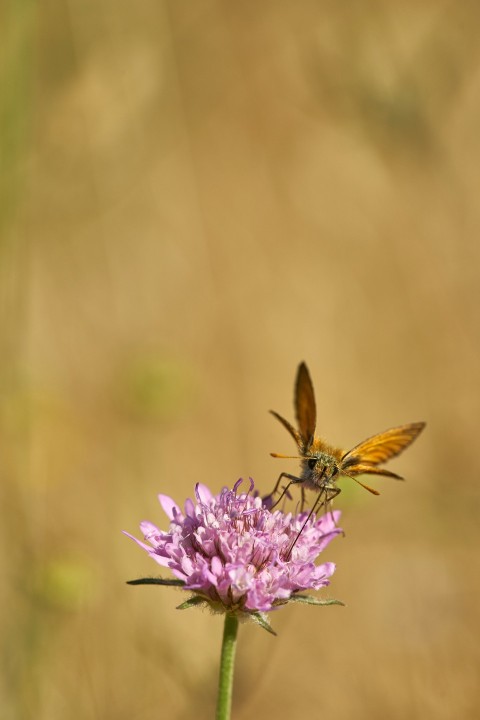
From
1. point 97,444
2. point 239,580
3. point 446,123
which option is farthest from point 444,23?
point 239,580

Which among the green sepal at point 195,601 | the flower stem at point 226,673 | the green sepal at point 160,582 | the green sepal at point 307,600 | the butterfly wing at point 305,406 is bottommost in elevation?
the flower stem at point 226,673

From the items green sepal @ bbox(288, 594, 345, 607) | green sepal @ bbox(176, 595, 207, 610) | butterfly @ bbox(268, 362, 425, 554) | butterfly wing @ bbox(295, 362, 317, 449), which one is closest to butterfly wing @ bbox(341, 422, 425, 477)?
butterfly @ bbox(268, 362, 425, 554)

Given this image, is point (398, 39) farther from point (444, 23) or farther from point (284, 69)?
point (284, 69)

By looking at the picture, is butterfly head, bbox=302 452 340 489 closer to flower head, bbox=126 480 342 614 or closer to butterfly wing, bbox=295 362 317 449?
butterfly wing, bbox=295 362 317 449

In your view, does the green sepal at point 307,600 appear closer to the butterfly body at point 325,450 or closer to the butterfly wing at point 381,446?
the butterfly body at point 325,450

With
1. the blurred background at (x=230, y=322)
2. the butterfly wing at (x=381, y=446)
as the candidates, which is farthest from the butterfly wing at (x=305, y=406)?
the blurred background at (x=230, y=322)
